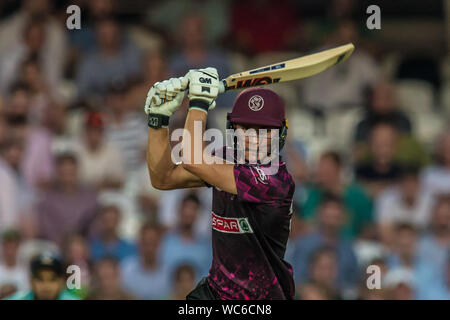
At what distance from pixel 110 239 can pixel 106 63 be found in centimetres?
232

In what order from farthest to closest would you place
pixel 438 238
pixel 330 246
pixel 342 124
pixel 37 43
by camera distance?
pixel 37 43 → pixel 342 124 → pixel 438 238 → pixel 330 246

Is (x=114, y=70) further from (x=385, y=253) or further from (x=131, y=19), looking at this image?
(x=385, y=253)

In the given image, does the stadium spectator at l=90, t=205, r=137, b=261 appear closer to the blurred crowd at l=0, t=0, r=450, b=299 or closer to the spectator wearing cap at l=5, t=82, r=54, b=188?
the blurred crowd at l=0, t=0, r=450, b=299

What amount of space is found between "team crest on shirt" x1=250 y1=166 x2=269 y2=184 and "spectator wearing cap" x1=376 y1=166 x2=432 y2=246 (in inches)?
175

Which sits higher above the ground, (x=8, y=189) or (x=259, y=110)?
(x=259, y=110)

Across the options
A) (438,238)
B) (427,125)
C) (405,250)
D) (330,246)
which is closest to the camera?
(330,246)

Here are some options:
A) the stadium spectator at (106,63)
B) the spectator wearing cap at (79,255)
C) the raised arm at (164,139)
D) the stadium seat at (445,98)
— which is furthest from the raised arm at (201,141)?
the stadium seat at (445,98)

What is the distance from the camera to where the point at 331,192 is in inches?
374

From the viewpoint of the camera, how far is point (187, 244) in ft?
30.7

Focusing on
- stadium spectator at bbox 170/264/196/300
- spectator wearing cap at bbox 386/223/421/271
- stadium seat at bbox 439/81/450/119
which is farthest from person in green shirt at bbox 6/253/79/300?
stadium seat at bbox 439/81/450/119

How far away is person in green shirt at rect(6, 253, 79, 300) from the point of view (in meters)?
6.79

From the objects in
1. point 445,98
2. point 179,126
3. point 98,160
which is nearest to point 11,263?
point 98,160

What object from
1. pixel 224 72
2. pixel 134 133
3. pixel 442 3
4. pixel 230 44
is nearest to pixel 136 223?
pixel 134 133

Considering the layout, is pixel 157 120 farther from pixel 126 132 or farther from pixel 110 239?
pixel 126 132
